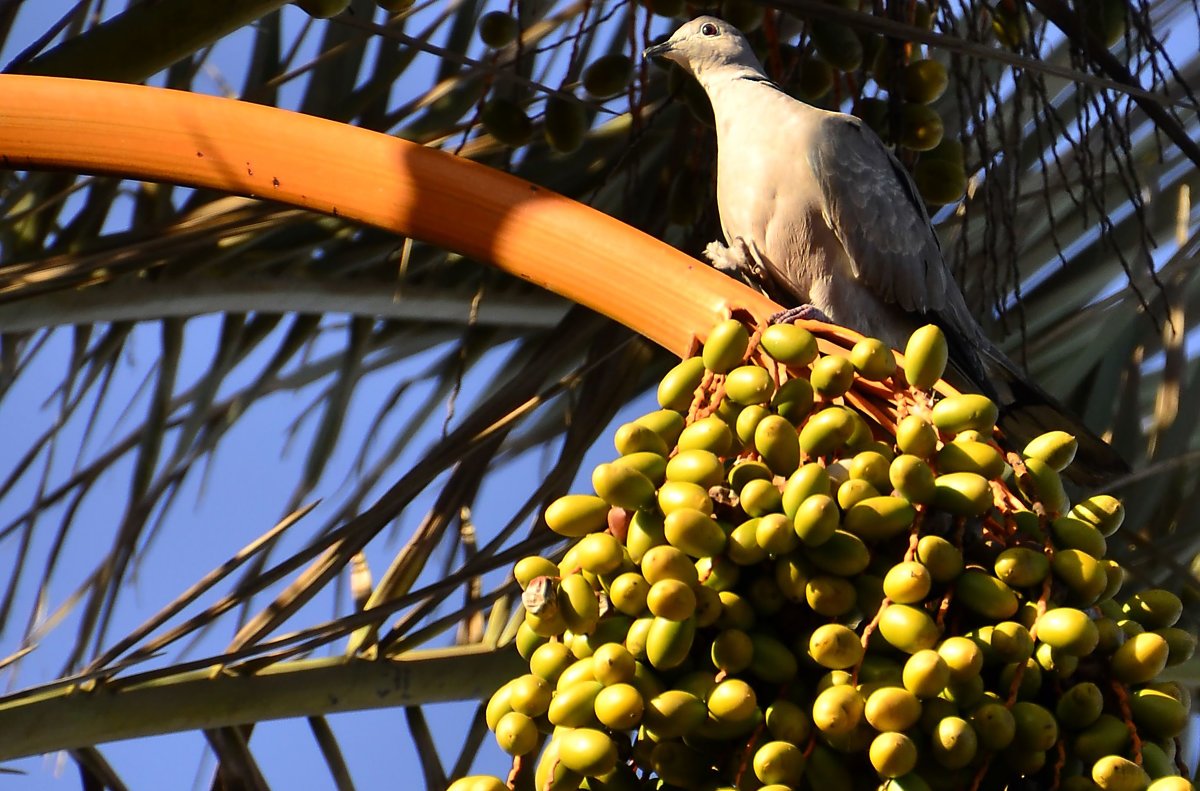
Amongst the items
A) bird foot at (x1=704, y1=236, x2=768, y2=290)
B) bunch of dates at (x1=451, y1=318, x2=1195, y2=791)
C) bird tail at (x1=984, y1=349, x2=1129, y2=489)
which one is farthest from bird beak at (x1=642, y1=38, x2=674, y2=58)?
bunch of dates at (x1=451, y1=318, x2=1195, y2=791)

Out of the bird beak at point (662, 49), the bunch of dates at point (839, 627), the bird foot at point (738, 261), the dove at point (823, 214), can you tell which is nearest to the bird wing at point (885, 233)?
the dove at point (823, 214)

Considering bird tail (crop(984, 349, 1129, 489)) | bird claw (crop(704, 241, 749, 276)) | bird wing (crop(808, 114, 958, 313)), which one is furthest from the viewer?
bird wing (crop(808, 114, 958, 313))

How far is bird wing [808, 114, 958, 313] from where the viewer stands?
84.4 inches

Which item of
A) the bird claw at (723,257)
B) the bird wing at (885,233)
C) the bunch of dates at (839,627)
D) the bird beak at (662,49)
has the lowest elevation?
the bunch of dates at (839,627)

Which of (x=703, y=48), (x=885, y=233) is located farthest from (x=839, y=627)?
(x=885, y=233)

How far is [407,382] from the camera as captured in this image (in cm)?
219

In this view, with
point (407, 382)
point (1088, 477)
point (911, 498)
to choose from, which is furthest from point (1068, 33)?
point (407, 382)

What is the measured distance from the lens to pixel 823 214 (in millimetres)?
2170

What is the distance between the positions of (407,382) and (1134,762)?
4.99 ft

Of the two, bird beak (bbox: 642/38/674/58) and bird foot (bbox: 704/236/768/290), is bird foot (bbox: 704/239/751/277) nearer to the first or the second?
bird foot (bbox: 704/236/768/290)

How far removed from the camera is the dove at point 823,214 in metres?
2.00

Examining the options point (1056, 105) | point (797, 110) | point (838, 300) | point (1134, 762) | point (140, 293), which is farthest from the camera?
point (1056, 105)

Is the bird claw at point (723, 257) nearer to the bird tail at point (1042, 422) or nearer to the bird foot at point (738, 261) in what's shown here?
the bird foot at point (738, 261)

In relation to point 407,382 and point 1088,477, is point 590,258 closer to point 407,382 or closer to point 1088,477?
point 1088,477
